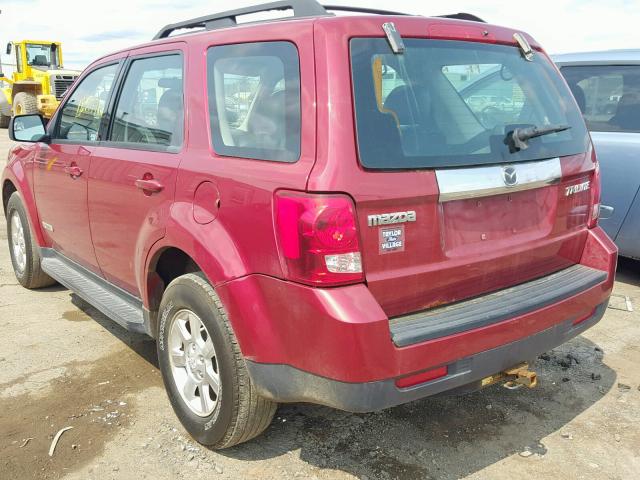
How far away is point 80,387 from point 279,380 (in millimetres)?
1620

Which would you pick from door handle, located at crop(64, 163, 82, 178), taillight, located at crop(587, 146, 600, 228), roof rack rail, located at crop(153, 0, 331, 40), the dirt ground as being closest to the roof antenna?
taillight, located at crop(587, 146, 600, 228)

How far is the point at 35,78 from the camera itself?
20.0 meters

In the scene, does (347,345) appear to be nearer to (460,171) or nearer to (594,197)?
(460,171)

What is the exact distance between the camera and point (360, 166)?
6.98 ft

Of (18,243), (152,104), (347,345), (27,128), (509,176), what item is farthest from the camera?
(18,243)

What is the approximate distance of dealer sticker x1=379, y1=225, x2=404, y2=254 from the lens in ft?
7.08

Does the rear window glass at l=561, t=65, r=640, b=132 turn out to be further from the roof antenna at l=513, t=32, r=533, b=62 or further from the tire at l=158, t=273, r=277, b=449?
the tire at l=158, t=273, r=277, b=449

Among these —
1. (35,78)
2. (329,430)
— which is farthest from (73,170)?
(35,78)

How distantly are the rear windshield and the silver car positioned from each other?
225cm

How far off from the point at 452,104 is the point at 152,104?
1.59 meters

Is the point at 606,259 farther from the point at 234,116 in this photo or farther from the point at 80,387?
the point at 80,387

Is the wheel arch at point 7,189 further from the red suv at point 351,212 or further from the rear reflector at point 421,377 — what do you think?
the rear reflector at point 421,377

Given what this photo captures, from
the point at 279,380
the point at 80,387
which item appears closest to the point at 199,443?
the point at 279,380

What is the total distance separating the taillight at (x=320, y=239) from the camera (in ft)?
6.81
